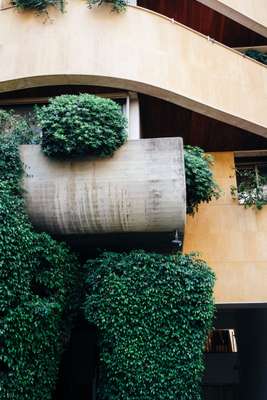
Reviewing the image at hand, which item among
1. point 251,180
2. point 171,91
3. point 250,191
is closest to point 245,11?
point 171,91

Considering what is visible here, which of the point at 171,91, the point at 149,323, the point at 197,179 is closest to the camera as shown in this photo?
the point at 149,323

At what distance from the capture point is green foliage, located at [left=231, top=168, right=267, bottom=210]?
29.6 feet

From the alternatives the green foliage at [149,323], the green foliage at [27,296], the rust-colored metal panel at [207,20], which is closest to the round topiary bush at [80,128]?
the green foliage at [27,296]

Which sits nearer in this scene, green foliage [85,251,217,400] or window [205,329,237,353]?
green foliage [85,251,217,400]

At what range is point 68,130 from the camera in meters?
6.58

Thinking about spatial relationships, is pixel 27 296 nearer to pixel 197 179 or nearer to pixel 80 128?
pixel 80 128

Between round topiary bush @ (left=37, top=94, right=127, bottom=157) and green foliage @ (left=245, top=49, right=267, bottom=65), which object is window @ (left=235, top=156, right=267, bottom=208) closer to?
green foliage @ (left=245, top=49, right=267, bottom=65)

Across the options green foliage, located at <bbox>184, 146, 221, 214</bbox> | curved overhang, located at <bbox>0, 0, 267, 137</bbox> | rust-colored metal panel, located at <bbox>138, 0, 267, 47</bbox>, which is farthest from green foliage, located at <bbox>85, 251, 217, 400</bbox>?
rust-colored metal panel, located at <bbox>138, 0, 267, 47</bbox>

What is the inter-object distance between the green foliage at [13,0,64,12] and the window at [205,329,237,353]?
43.8ft

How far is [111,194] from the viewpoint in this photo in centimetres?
654

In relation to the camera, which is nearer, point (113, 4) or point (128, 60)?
point (128, 60)

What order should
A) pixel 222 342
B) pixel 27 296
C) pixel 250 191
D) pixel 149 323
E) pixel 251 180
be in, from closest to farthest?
pixel 27 296
pixel 149 323
pixel 250 191
pixel 251 180
pixel 222 342

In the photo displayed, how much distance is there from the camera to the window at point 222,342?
1683 centimetres

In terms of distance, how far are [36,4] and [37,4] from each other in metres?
0.02
